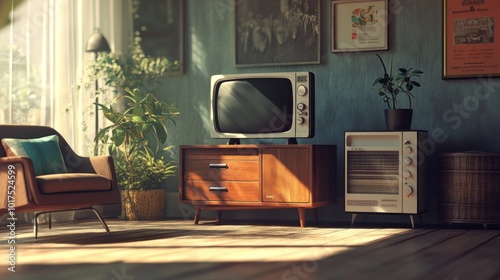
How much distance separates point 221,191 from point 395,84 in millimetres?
1409

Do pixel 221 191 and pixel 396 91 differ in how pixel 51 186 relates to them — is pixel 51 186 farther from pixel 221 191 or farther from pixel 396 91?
pixel 396 91

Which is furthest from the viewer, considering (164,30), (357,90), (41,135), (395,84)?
(164,30)

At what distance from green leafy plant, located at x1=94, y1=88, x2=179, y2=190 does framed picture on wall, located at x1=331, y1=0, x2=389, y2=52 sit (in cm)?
130

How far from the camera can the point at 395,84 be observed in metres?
5.48

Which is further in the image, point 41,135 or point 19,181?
point 41,135

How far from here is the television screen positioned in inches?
209

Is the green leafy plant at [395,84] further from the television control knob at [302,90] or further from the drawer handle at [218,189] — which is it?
the drawer handle at [218,189]

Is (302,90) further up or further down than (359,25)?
further down

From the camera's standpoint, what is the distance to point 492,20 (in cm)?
527

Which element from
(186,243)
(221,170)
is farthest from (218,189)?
(186,243)

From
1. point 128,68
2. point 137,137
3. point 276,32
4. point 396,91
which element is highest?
point 276,32

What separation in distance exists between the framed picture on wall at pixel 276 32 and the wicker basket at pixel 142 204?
3.85 ft

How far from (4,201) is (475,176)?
2.80 metres

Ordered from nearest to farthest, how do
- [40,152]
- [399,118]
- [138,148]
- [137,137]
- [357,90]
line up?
[40,152] → [399,118] → [357,90] → [137,137] → [138,148]
